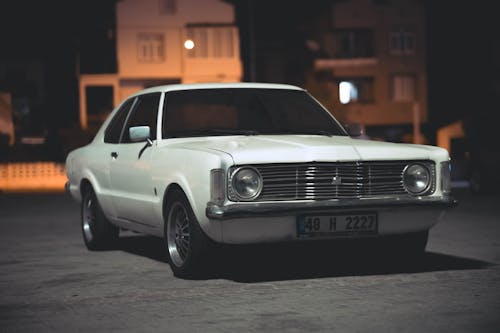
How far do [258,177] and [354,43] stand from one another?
179ft

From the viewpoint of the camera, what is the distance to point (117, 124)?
41.4ft

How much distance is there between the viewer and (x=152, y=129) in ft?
37.1

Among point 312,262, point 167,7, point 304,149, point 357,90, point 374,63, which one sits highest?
point 167,7

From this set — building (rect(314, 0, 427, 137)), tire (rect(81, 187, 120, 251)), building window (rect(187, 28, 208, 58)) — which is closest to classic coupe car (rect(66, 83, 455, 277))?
tire (rect(81, 187, 120, 251))

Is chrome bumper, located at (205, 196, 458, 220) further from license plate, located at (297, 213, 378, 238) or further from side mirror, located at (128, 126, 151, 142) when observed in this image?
side mirror, located at (128, 126, 151, 142)

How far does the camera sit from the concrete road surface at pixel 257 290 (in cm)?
755

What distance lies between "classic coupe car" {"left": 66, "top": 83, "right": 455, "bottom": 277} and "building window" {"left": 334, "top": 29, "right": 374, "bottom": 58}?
5157 cm

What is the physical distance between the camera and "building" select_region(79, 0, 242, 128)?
60.6 meters

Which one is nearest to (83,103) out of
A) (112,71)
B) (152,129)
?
(112,71)

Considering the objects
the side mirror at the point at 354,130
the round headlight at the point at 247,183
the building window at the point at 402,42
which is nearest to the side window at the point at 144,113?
the side mirror at the point at 354,130

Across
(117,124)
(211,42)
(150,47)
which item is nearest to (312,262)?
(117,124)

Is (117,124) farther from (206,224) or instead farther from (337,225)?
(337,225)

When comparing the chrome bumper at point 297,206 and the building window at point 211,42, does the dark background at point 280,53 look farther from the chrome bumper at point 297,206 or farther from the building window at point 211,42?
the chrome bumper at point 297,206

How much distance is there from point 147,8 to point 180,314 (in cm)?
5411
